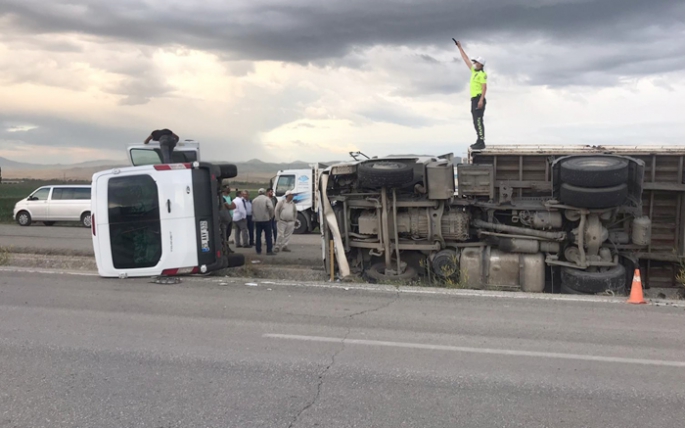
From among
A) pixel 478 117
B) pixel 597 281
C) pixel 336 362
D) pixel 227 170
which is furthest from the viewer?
pixel 478 117

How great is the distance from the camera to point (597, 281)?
29.1ft

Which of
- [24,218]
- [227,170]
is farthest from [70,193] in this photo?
[227,170]

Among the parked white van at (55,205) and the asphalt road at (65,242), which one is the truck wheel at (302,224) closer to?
the asphalt road at (65,242)

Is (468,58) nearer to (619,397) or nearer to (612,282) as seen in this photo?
(612,282)

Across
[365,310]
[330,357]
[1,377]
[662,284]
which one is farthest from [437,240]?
[1,377]

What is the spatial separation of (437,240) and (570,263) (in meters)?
2.13

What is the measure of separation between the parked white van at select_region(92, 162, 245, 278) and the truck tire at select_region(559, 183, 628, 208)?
18.6 feet

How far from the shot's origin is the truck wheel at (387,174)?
31.5 feet

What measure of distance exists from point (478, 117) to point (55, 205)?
17.3 meters

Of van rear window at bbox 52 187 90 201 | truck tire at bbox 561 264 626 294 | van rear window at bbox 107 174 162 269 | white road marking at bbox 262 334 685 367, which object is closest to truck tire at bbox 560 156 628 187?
truck tire at bbox 561 264 626 294

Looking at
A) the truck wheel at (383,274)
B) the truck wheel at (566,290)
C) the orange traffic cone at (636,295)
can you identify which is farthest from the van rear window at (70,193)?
the orange traffic cone at (636,295)

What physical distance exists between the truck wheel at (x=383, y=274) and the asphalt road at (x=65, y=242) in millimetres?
2243

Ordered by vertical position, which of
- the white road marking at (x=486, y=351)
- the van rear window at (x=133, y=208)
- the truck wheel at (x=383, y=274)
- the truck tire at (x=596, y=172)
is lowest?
the truck wheel at (x=383, y=274)

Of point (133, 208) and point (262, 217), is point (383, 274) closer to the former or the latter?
point (133, 208)
